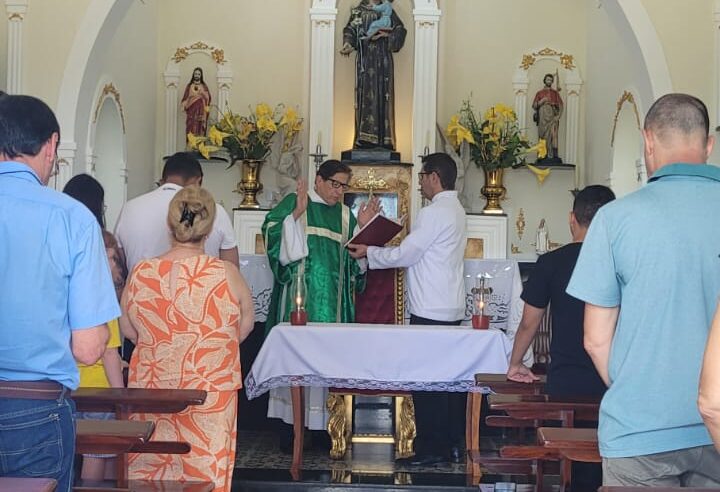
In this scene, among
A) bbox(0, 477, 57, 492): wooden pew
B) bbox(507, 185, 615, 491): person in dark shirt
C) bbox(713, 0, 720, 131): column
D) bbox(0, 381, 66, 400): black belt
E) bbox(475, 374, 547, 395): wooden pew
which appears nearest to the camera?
bbox(0, 477, 57, 492): wooden pew

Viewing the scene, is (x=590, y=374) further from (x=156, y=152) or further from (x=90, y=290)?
(x=156, y=152)

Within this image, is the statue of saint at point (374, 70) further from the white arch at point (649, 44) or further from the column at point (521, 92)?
the white arch at point (649, 44)

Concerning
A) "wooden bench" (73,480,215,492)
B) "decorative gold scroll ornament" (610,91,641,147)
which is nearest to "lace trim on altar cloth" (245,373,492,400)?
"wooden bench" (73,480,215,492)

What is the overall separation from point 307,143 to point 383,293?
4.08 metres

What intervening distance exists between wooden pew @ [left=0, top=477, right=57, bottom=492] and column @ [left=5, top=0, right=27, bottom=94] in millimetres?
5625

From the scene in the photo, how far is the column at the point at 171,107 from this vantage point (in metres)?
11.5

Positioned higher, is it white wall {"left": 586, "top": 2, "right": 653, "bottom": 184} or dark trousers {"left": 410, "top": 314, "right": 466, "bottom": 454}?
white wall {"left": 586, "top": 2, "right": 653, "bottom": 184}

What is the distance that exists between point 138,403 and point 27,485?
1.46 meters

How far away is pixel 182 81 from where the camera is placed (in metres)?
11.6

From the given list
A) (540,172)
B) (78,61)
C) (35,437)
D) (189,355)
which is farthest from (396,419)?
(540,172)

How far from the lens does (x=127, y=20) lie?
1072 centimetres

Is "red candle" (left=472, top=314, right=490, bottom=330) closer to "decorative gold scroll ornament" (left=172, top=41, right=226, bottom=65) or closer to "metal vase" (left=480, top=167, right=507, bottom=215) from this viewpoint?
"metal vase" (left=480, top=167, right=507, bottom=215)

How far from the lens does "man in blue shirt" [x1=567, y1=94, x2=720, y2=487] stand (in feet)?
9.21

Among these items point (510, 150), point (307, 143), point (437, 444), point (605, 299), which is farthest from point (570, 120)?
point (605, 299)
